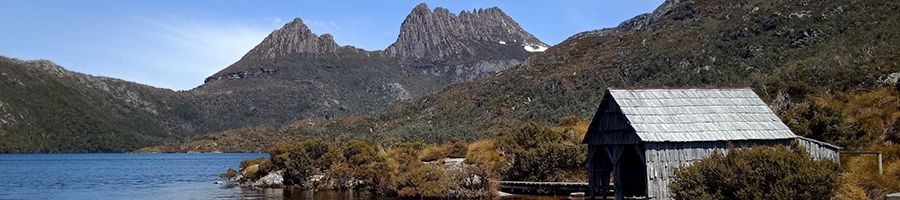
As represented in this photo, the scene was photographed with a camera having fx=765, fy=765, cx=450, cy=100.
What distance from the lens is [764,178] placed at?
17.5 meters

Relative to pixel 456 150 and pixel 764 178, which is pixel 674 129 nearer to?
pixel 764 178

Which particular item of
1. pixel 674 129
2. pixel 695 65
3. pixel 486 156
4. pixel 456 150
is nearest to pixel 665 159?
pixel 674 129

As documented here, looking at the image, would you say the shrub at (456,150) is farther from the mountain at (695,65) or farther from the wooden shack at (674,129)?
the wooden shack at (674,129)

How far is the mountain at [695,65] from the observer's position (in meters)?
48.1

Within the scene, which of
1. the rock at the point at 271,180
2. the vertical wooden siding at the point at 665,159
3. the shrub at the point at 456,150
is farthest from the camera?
the shrub at the point at 456,150

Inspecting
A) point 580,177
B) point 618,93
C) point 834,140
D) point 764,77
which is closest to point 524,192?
point 580,177

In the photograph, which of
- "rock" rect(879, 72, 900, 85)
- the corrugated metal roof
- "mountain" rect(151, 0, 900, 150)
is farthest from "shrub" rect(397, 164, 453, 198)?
"rock" rect(879, 72, 900, 85)

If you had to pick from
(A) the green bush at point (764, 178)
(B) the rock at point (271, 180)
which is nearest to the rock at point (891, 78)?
(A) the green bush at point (764, 178)

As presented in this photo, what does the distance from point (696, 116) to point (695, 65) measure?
170 ft

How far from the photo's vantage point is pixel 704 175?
59.7 ft

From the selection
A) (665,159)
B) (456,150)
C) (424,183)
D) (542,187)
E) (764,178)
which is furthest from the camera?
(456,150)

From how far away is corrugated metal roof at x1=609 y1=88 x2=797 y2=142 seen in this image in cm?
2389

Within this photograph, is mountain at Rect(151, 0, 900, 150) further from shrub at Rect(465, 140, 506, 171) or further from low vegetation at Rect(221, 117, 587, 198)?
shrub at Rect(465, 140, 506, 171)

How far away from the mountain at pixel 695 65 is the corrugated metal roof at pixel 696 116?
34.7 feet
